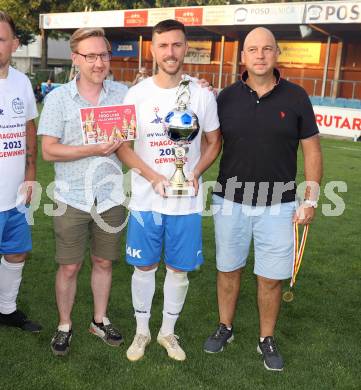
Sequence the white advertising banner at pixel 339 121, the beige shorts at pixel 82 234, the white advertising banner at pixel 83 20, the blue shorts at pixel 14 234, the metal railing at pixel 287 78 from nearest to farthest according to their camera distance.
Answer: the beige shorts at pixel 82 234 → the blue shorts at pixel 14 234 → the white advertising banner at pixel 339 121 → the metal railing at pixel 287 78 → the white advertising banner at pixel 83 20

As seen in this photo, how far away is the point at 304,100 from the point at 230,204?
838 mm

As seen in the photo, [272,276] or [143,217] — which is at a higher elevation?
[143,217]

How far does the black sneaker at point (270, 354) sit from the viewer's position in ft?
11.3

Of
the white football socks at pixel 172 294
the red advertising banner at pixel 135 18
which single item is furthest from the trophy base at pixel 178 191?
the red advertising banner at pixel 135 18

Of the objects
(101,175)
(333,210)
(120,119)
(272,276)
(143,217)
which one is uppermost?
(120,119)

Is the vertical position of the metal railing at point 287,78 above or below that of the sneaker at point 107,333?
above

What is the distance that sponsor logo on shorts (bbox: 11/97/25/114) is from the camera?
3.19m

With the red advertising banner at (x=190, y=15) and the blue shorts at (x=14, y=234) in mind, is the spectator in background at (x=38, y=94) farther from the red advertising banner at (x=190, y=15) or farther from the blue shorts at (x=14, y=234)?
the blue shorts at (x=14, y=234)

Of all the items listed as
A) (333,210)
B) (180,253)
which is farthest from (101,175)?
(333,210)

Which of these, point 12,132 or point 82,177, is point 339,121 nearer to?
point 82,177

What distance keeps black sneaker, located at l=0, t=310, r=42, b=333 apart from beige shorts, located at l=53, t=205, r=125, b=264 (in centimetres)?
74

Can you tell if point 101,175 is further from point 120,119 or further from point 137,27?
point 137,27

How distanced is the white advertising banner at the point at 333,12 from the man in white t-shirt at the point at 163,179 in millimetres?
17990

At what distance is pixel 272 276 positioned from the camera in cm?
342
